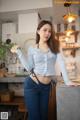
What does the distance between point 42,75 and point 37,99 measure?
0.19 metres

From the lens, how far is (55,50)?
1.57 m

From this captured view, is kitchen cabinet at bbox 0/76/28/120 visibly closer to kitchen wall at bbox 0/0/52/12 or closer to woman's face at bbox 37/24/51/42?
kitchen wall at bbox 0/0/52/12

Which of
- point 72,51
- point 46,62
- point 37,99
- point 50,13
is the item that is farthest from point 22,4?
point 37,99

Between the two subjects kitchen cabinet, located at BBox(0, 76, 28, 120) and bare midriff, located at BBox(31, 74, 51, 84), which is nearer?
bare midriff, located at BBox(31, 74, 51, 84)

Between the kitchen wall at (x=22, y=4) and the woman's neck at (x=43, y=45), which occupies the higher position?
the kitchen wall at (x=22, y=4)

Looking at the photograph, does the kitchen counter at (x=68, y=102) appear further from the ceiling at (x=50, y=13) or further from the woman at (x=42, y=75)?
the ceiling at (x=50, y=13)

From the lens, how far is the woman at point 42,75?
4.98 ft

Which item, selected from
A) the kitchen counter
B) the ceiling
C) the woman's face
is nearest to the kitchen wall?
the ceiling

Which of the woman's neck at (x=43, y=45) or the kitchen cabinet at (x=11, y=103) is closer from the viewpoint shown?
the woman's neck at (x=43, y=45)

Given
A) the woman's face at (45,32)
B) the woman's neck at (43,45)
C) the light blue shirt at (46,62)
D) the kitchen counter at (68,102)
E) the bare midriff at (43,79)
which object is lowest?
the kitchen counter at (68,102)

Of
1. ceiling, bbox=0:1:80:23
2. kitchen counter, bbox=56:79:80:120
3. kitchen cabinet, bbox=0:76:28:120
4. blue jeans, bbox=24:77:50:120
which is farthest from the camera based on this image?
ceiling, bbox=0:1:80:23

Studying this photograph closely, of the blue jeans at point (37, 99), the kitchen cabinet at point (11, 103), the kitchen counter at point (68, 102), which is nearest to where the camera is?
the kitchen counter at point (68, 102)

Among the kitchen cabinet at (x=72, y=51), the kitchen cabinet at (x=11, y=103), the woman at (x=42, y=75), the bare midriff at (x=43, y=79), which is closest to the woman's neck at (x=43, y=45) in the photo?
the woman at (x=42, y=75)

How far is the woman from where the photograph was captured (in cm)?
152
